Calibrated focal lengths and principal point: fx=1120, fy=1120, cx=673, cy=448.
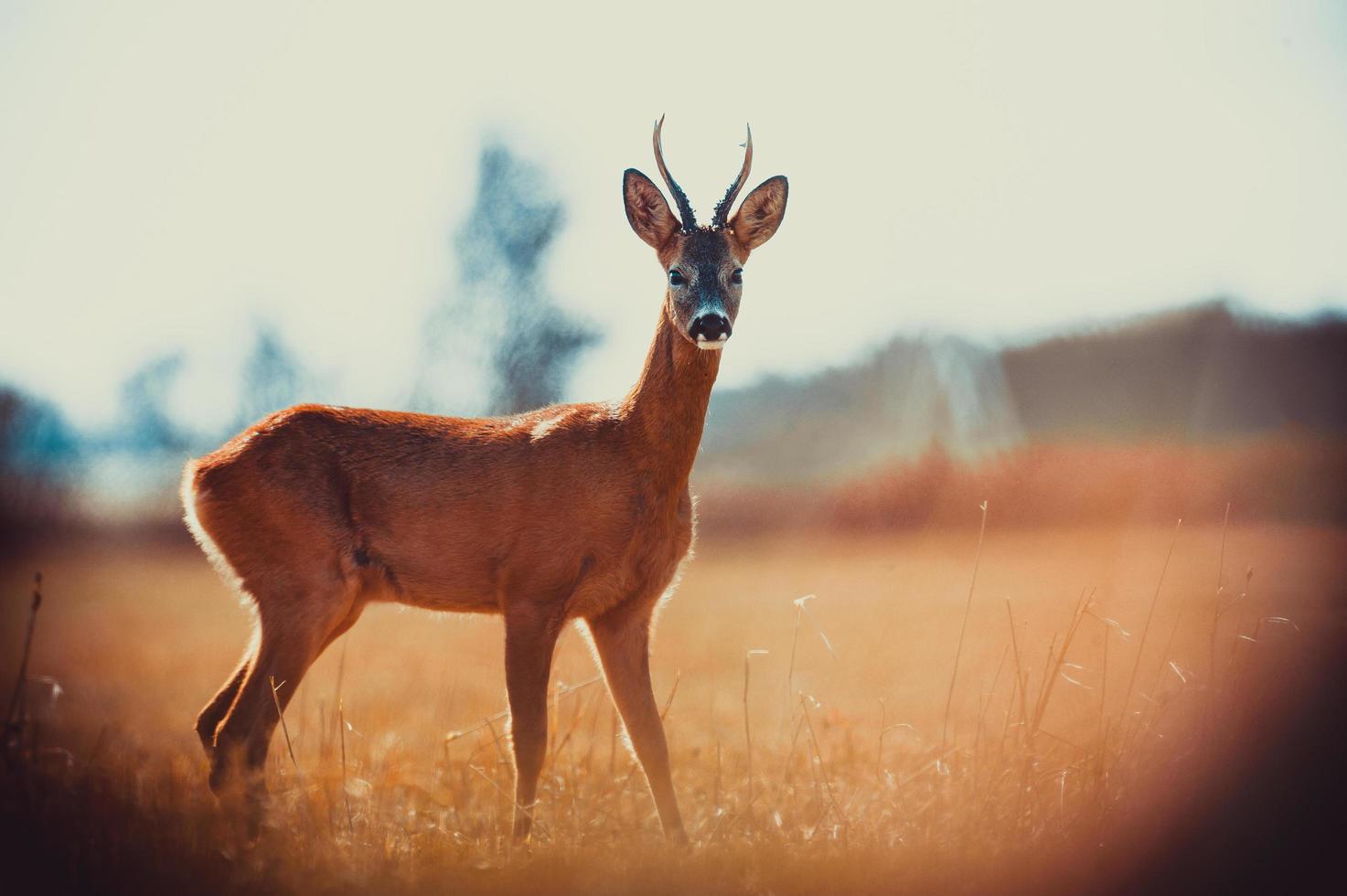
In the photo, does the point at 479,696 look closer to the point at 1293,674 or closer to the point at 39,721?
the point at 39,721

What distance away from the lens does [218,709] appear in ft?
16.5

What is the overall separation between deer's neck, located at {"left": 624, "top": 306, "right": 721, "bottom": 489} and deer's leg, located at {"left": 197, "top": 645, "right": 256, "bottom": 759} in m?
2.05

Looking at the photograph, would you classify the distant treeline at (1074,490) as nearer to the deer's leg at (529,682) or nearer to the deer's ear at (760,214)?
the deer's ear at (760,214)

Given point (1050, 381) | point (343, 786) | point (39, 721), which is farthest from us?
point (1050, 381)

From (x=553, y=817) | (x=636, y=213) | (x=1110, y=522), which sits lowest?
(x=553, y=817)

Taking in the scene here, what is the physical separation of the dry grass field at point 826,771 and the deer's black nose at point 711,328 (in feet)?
4.29

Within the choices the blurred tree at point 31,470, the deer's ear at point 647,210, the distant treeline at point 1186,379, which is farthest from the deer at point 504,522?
the blurred tree at point 31,470

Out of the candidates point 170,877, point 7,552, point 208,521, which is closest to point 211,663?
point 7,552

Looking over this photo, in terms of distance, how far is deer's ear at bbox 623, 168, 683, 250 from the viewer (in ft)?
18.4

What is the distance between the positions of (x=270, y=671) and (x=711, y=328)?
246 centimetres

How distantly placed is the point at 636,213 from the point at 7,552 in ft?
31.8

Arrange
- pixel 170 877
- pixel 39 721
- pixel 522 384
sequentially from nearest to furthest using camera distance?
pixel 170 877 → pixel 39 721 → pixel 522 384

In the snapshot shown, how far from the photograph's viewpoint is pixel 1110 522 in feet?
33.0

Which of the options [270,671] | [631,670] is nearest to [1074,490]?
[631,670]
